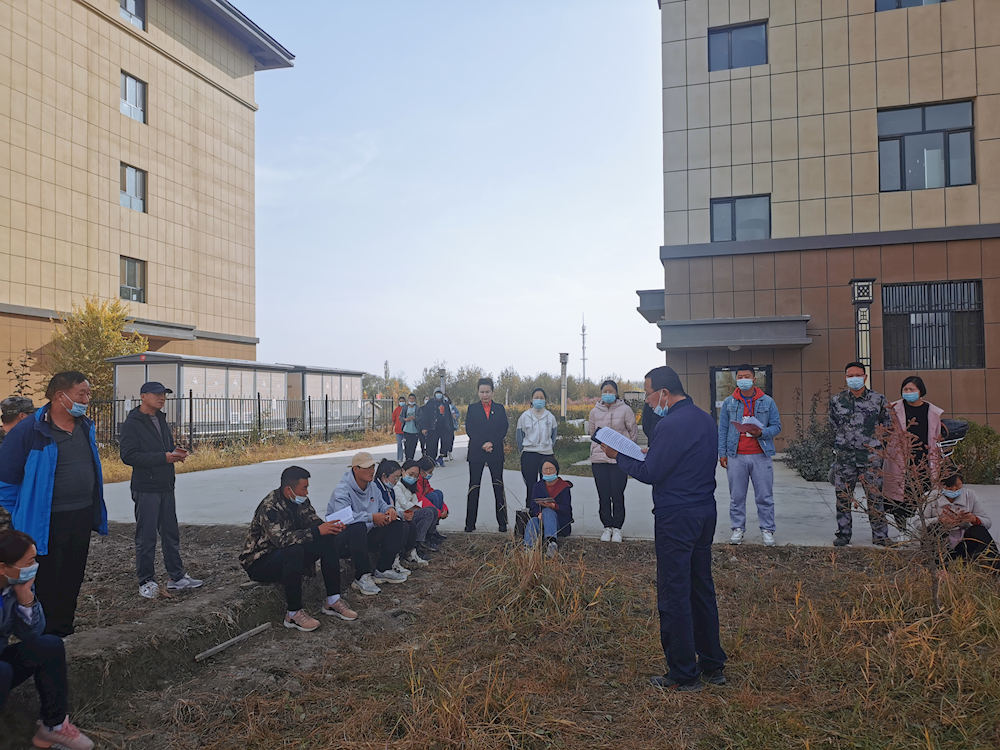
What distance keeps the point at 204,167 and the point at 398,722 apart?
1157 inches

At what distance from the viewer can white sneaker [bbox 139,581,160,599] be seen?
5.55m

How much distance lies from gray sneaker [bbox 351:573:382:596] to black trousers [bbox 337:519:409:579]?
4cm

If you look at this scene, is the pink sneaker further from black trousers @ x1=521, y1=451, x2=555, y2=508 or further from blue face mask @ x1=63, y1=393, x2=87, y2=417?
black trousers @ x1=521, y1=451, x2=555, y2=508

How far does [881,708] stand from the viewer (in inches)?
137

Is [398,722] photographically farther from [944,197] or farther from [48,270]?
[48,270]

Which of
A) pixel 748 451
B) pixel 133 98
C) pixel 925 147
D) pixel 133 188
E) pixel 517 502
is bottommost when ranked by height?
pixel 517 502

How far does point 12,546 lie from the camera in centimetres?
323

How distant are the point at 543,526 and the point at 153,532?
3419 mm

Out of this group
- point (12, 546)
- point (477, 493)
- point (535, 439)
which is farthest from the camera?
point (477, 493)

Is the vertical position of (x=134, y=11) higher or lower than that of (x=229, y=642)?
higher

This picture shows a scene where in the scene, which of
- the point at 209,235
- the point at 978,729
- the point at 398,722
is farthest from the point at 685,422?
the point at 209,235

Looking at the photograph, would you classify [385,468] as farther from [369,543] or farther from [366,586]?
[366,586]

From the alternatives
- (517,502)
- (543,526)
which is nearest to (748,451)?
(543,526)

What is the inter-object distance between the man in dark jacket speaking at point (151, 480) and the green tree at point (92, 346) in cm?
1706
